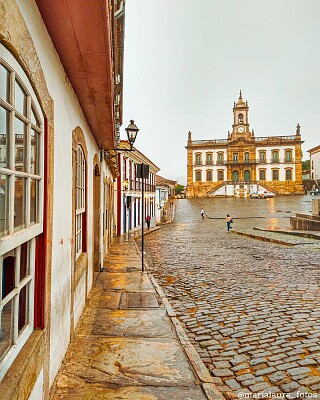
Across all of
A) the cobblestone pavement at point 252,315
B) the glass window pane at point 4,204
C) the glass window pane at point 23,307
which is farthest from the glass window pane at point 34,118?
the cobblestone pavement at point 252,315

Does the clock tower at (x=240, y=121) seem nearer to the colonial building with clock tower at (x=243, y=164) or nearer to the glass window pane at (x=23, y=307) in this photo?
the colonial building with clock tower at (x=243, y=164)

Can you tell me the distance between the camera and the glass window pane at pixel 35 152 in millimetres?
2412

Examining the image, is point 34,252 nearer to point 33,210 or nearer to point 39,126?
point 33,210

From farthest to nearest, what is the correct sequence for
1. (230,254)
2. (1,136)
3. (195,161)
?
(195,161), (230,254), (1,136)

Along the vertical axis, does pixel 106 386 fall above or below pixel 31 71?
below

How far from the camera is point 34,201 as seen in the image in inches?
98.7

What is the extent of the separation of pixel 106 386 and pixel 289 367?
1.90 meters

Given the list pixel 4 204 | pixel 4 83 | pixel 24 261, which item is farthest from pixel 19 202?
pixel 4 83

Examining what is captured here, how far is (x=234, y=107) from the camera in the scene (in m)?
70.6

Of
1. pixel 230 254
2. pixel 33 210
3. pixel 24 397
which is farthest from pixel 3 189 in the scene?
pixel 230 254

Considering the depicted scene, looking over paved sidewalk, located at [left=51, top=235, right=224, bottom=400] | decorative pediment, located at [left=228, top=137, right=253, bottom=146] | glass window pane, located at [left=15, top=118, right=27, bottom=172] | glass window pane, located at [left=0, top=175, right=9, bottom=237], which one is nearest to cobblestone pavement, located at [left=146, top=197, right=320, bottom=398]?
paved sidewalk, located at [left=51, top=235, right=224, bottom=400]

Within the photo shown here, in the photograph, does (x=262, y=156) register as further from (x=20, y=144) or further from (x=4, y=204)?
(x=4, y=204)

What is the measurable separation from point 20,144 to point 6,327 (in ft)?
3.67

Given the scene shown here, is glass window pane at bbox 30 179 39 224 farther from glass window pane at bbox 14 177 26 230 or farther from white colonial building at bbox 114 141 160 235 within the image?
white colonial building at bbox 114 141 160 235
